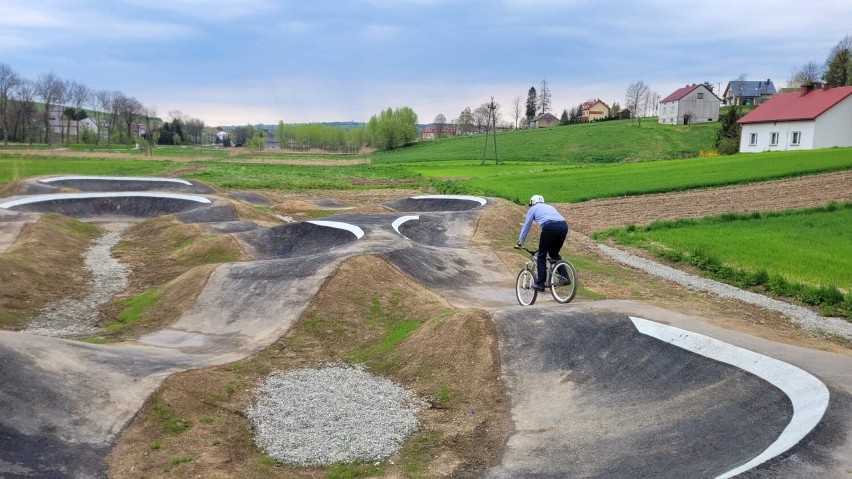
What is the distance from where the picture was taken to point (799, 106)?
65.7m

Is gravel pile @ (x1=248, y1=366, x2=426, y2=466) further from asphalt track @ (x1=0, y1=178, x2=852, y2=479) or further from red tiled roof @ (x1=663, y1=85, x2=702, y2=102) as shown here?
red tiled roof @ (x1=663, y1=85, x2=702, y2=102)

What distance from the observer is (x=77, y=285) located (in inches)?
808

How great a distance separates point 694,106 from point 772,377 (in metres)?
116

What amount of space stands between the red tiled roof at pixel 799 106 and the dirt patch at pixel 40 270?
64.3 metres

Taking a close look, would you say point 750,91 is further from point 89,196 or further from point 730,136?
point 89,196

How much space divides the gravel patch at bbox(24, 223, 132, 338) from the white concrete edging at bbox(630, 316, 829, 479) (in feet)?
44.6

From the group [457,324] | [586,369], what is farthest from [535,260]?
[586,369]

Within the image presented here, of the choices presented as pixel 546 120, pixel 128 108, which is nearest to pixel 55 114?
pixel 128 108

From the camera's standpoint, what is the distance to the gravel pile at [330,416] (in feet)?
29.5

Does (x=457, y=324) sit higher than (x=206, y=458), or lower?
higher

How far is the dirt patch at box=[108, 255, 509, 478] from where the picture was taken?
8.45m

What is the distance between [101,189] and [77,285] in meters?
27.6

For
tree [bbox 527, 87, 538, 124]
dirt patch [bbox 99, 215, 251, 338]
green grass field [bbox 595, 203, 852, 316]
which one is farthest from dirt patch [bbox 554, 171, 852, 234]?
tree [bbox 527, 87, 538, 124]

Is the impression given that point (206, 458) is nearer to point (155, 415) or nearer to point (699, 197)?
point (155, 415)
